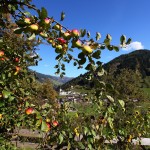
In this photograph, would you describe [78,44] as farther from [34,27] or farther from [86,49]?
[34,27]

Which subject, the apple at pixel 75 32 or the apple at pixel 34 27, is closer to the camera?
the apple at pixel 34 27

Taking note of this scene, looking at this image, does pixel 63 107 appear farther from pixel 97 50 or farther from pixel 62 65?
pixel 97 50

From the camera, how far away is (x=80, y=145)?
2.47 meters

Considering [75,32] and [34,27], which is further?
[75,32]

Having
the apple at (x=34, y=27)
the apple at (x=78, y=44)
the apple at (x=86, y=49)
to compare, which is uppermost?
the apple at (x=34, y=27)

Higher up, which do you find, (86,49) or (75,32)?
(75,32)

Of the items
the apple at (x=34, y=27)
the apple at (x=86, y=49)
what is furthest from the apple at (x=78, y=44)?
the apple at (x=34, y=27)

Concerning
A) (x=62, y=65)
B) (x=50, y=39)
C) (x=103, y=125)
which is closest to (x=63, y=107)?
(x=103, y=125)

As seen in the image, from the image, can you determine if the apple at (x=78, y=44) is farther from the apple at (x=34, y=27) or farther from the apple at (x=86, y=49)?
the apple at (x=34, y=27)

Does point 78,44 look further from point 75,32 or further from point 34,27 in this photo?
point 34,27

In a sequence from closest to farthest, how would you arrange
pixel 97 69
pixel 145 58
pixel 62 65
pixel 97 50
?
pixel 97 50 → pixel 97 69 → pixel 62 65 → pixel 145 58

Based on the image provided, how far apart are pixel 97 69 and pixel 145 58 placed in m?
201

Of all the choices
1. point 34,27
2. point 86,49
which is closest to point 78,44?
point 86,49

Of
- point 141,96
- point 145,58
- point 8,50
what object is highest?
point 145,58
